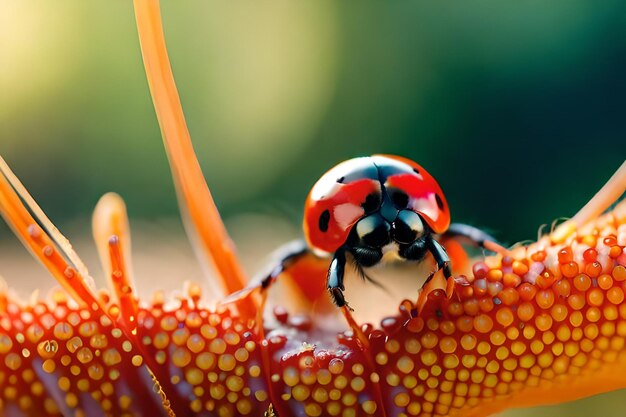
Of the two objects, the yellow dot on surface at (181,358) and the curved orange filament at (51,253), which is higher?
the curved orange filament at (51,253)

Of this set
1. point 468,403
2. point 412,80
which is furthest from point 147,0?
point 412,80

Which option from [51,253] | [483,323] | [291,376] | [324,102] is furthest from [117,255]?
[324,102]

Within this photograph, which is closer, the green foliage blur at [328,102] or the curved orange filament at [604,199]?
the curved orange filament at [604,199]

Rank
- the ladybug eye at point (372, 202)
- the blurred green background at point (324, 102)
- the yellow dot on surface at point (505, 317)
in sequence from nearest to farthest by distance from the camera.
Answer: the yellow dot on surface at point (505, 317) < the ladybug eye at point (372, 202) < the blurred green background at point (324, 102)

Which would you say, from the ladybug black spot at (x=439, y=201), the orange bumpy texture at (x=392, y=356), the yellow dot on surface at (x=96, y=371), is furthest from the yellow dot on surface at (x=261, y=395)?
the ladybug black spot at (x=439, y=201)

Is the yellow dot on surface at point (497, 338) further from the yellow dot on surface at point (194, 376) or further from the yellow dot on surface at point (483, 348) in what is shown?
the yellow dot on surface at point (194, 376)

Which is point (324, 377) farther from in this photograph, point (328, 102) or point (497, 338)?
point (328, 102)

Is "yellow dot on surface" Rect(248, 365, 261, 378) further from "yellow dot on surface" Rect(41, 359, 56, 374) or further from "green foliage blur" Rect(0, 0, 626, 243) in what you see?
"green foliage blur" Rect(0, 0, 626, 243)
